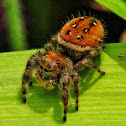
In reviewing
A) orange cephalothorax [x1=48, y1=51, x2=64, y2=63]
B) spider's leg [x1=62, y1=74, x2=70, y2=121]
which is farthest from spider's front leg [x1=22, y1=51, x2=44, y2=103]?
spider's leg [x1=62, y1=74, x2=70, y2=121]

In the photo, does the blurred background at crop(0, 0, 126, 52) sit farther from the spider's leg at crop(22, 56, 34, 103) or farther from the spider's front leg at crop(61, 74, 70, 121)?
the spider's front leg at crop(61, 74, 70, 121)

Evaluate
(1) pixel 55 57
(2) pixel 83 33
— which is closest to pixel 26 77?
(1) pixel 55 57

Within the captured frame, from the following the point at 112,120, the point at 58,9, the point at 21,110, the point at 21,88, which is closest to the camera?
the point at 112,120

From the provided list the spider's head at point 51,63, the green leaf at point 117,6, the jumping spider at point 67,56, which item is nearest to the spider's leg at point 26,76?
the jumping spider at point 67,56

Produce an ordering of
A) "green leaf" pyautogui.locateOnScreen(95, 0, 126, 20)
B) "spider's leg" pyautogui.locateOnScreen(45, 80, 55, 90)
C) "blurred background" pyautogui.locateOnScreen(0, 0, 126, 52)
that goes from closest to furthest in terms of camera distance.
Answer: "spider's leg" pyautogui.locateOnScreen(45, 80, 55, 90) < "green leaf" pyautogui.locateOnScreen(95, 0, 126, 20) < "blurred background" pyautogui.locateOnScreen(0, 0, 126, 52)

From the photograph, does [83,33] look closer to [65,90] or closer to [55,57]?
[55,57]

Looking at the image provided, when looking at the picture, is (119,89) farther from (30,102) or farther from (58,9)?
(58,9)

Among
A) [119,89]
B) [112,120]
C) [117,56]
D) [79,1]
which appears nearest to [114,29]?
[79,1]
